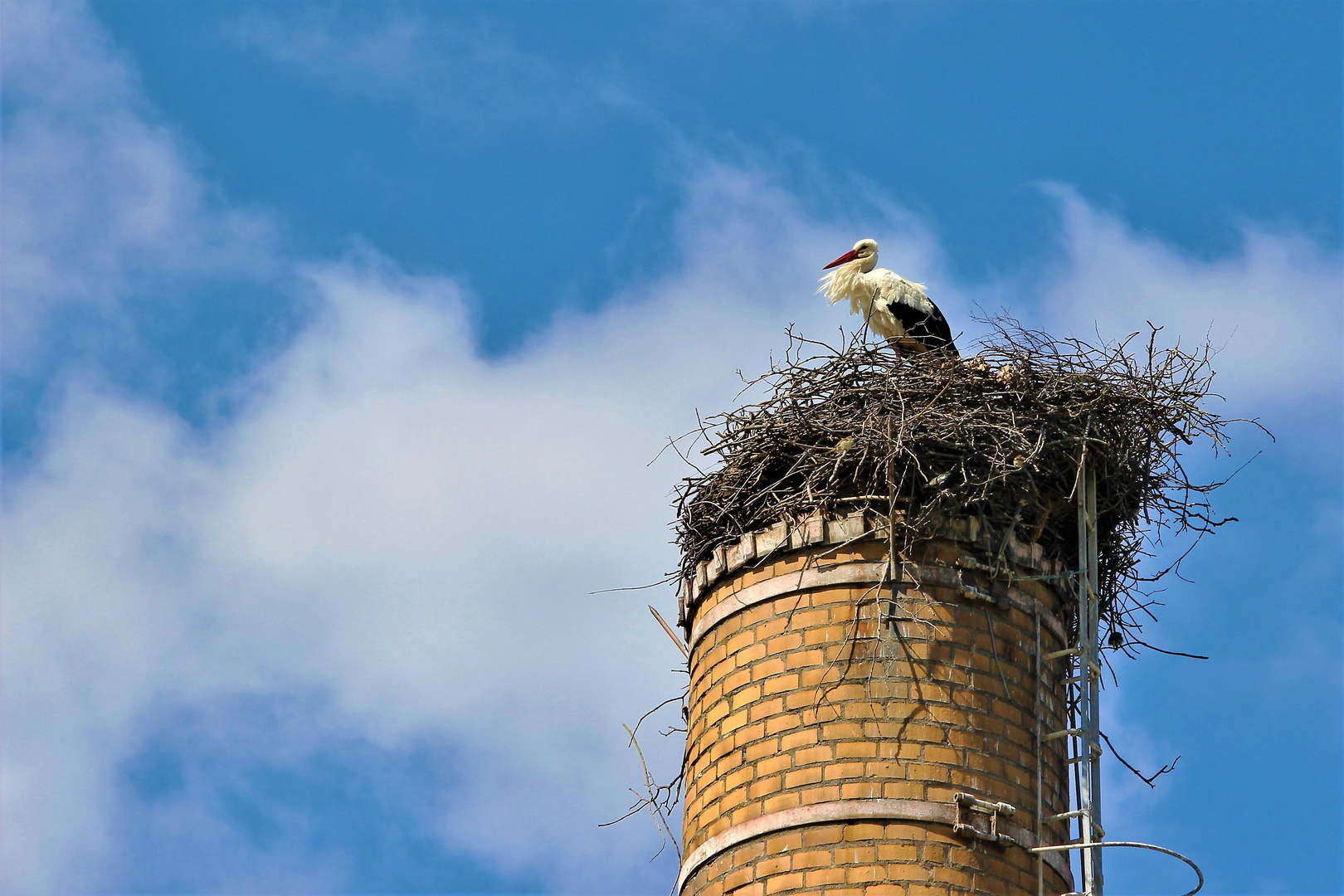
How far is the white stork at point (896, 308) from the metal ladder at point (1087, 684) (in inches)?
150

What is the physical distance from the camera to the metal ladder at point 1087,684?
12.6m

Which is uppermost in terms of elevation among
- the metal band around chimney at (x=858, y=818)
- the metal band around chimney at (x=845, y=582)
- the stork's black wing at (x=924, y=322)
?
the stork's black wing at (x=924, y=322)

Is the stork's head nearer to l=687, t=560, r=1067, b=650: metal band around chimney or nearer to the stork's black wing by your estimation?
the stork's black wing

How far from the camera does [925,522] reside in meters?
13.0

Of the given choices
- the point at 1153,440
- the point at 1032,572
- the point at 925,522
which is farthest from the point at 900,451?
the point at 1153,440

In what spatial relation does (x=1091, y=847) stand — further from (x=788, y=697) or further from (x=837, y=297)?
(x=837, y=297)

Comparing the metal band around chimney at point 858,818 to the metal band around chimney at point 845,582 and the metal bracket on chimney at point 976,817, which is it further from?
the metal band around chimney at point 845,582

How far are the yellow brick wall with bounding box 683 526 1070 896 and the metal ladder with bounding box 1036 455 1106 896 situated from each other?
0.15 m

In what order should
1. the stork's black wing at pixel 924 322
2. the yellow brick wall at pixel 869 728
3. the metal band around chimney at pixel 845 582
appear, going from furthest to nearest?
the stork's black wing at pixel 924 322 < the metal band around chimney at pixel 845 582 < the yellow brick wall at pixel 869 728

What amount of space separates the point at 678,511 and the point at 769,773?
2.69 meters

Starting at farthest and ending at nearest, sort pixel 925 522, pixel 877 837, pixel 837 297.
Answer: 1. pixel 837 297
2. pixel 925 522
3. pixel 877 837

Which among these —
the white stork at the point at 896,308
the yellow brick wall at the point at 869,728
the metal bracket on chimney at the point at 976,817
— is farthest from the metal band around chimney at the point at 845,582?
the white stork at the point at 896,308

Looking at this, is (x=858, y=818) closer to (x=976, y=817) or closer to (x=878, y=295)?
(x=976, y=817)

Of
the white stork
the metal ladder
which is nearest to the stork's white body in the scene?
the white stork
